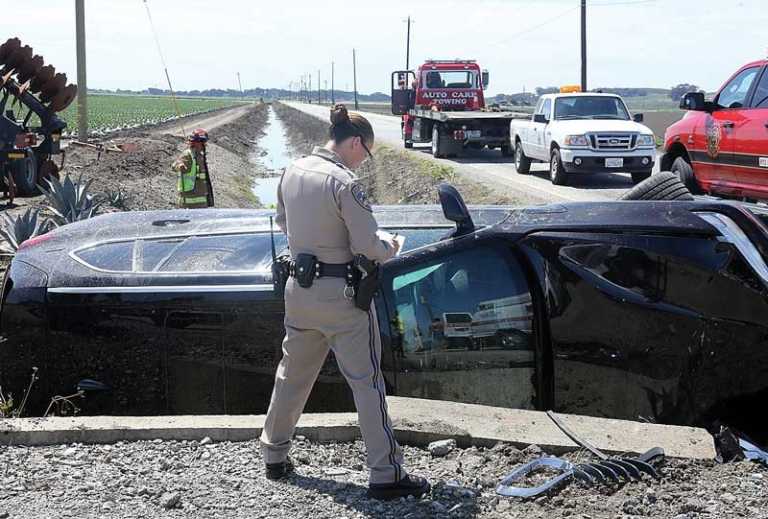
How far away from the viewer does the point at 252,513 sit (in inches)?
139

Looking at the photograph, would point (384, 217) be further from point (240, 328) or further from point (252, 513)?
point (252, 513)

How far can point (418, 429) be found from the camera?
13.4 ft

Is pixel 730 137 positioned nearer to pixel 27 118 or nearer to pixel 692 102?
pixel 692 102

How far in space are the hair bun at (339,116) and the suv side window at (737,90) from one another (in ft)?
28.4

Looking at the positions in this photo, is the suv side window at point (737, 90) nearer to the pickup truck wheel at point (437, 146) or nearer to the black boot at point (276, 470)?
the black boot at point (276, 470)

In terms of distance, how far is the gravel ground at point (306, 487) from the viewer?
350 cm

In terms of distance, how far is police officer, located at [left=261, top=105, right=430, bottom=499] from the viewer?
353 cm

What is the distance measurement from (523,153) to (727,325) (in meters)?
17.6

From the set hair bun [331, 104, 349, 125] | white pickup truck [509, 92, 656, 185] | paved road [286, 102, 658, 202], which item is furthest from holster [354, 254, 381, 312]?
white pickup truck [509, 92, 656, 185]

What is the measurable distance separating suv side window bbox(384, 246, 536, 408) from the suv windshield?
15.6 m

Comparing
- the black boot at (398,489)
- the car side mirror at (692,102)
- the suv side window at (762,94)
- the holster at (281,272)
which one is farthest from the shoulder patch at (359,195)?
the car side mirror at (692,102)

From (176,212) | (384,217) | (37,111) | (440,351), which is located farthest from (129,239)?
(37,111)

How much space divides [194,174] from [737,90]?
6539mm

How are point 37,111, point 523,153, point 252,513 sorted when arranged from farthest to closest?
point 523,153, point 37,111, point 252,513
